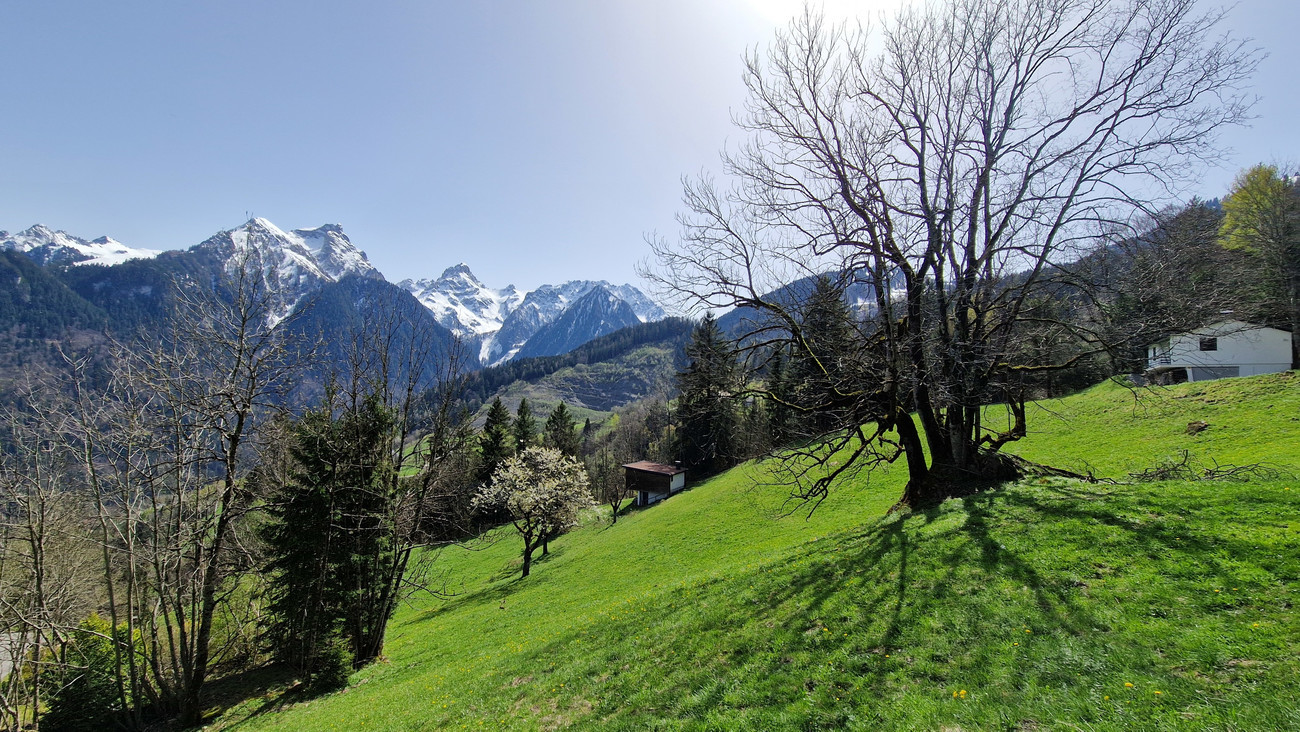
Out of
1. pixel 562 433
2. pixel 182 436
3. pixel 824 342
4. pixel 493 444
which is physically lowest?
pixel 562 433

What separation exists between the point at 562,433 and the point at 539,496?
29.1m

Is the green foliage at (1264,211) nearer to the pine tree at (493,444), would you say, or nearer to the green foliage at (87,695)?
the green foliage at (87,695)

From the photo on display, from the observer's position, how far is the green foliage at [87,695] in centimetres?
1351

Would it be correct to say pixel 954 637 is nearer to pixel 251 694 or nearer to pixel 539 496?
pixel 251 694

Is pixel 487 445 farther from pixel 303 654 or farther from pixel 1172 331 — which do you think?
pixel 1172 331

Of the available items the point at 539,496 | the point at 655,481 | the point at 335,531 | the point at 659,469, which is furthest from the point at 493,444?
the point at 335,531

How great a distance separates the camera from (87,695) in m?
13.9

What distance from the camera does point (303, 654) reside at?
1628 centimetres

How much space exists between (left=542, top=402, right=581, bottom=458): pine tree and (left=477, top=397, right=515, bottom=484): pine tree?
210 inches

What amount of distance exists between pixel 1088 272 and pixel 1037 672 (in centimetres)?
969

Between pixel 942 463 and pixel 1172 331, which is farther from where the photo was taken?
pixel 942 463

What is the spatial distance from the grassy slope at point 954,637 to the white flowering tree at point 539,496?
1575 centimetres

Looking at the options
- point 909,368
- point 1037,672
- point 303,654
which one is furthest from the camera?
point 303,654

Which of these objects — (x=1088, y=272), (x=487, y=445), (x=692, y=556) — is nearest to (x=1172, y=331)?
(x=1088, y=272)
